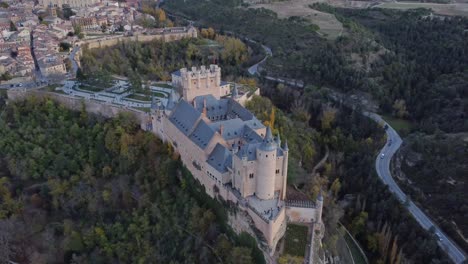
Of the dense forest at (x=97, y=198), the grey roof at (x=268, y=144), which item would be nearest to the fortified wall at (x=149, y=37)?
the dense forest at (x=97, y=198)

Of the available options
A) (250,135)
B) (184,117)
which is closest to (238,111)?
(184,117)

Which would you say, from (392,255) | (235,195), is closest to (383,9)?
(392,255)

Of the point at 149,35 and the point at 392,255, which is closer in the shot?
the point at 392,255

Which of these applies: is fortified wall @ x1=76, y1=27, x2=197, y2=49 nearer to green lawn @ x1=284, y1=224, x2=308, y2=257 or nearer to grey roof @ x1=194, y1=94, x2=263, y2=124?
grey roof @ x1=194, y1=94, x2=263, y2=124

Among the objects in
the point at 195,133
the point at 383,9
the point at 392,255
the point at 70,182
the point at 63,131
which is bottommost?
the point at 392,255

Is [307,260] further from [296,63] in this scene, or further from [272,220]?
[296,63]

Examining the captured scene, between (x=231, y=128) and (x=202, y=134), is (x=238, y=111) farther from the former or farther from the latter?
(x=202, y=134)

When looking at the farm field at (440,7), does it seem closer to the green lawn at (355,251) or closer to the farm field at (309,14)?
the farm field at (309,14)
